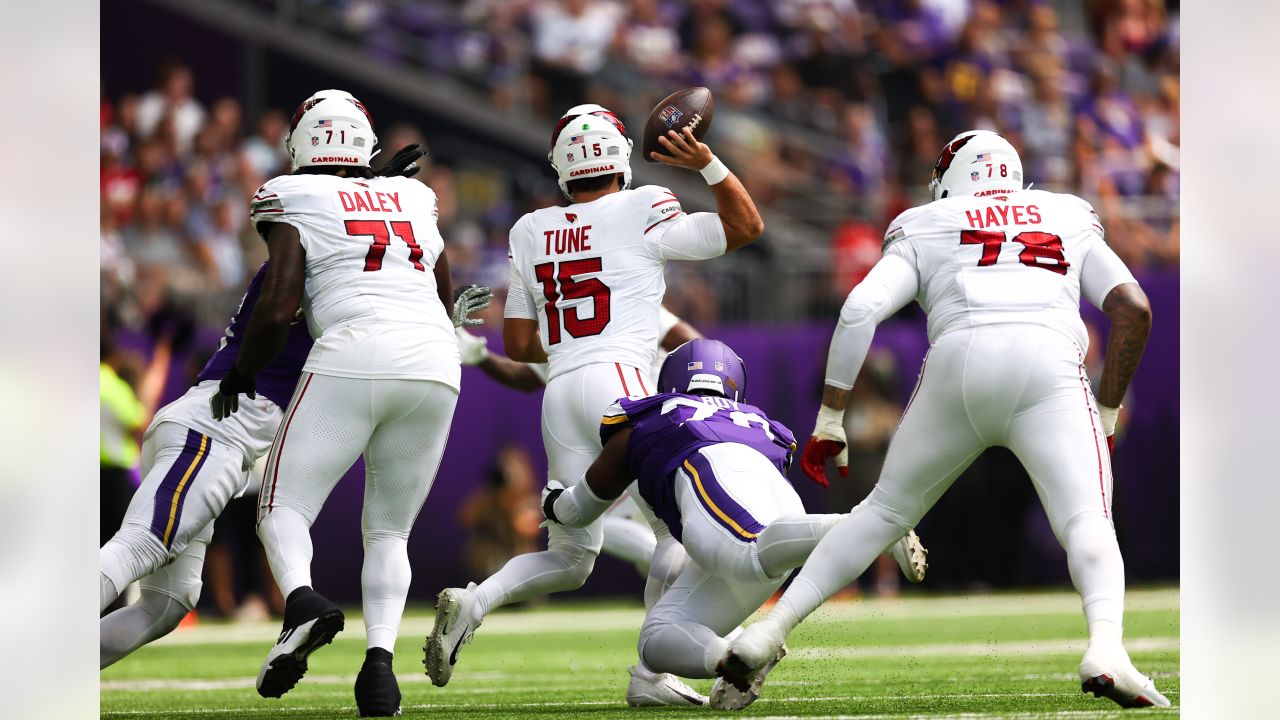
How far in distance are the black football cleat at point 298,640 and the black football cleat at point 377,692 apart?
0.25 metres

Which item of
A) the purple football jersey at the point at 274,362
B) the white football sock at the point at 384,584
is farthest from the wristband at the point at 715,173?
the white football sock at the point at 384,584

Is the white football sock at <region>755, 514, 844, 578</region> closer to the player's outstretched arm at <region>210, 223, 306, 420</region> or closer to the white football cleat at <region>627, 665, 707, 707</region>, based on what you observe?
the white football cleat at <region>627, 665, 707, 707</region>

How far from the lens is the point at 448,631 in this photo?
5.59 m

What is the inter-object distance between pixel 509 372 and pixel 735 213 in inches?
63.8

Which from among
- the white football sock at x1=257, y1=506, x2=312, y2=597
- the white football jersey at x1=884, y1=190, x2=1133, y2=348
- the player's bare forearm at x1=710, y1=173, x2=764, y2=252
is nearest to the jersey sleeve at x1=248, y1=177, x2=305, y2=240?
the white football sock at x1=257, y1=506, x2=312, y2=597

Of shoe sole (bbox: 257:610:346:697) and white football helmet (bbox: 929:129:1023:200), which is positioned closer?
shoe sole (bbox: 257:610:346:697)

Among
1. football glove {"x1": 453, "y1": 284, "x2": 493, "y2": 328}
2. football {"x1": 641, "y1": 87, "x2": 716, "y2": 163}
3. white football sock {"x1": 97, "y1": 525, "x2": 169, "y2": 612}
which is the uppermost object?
football {"x1": 641, "y1": 87, "x2": 716, "y2": 163}

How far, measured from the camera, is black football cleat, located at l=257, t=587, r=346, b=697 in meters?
4.84

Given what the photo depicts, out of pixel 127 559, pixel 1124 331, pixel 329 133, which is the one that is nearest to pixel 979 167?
pixel 1124 331

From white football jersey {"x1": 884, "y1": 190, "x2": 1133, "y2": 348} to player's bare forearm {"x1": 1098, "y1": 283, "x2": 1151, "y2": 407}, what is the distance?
2.2 inches

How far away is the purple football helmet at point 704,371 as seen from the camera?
17.5ft
